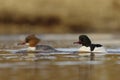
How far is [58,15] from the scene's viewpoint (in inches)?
864

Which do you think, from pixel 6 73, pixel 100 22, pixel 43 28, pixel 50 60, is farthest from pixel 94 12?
pixel 6 73

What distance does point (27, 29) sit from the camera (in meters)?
22.8

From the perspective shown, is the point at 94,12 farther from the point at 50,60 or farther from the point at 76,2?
the point at 50,60

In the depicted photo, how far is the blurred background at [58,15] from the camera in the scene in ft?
71.5

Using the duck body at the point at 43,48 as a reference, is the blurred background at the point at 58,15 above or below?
above

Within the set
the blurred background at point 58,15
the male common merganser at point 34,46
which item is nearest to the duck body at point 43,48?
the male common merganser at point 34,46

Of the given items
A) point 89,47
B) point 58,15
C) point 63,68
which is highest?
point 58,15

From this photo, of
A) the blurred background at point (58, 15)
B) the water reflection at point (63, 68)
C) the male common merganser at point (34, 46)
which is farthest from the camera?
the blurred background at point (58, 15)

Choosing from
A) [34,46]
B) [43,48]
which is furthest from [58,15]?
[43,48]

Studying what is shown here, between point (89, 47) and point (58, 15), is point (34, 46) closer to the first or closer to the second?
point (89, 47)

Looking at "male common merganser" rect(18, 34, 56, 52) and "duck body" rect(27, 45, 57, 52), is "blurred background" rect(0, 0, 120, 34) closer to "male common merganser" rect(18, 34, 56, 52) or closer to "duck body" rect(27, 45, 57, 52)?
"male common merganser" rect(18, 34, 56, 52)

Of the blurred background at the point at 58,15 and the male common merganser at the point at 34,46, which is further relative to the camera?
the blurred background at the point at 58,15

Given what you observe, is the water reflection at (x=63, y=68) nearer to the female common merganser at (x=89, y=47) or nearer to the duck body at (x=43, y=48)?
the female common merganser at (x=89, y=47)

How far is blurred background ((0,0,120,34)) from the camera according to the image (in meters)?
21.8
